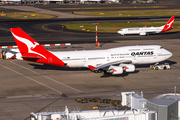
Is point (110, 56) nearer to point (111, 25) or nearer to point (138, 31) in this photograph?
point (138, 31)

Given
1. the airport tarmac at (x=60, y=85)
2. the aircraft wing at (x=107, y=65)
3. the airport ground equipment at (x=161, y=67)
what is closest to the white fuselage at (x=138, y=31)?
the airport tarmac at (x=60, y=85)

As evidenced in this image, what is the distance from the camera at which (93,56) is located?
6512cm

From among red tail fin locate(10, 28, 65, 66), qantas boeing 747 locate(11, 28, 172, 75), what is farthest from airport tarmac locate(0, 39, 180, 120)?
red tail fin locate(10, 28, 65, 66)

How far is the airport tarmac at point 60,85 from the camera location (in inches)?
1826

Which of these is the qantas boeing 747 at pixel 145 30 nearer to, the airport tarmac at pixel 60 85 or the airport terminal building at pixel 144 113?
the airport tarmac at pixel 60 85

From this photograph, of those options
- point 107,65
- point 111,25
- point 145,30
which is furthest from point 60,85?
point 111,25

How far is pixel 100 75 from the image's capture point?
214 feet

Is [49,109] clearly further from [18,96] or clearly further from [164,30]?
[164,30]

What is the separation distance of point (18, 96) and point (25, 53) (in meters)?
14.3

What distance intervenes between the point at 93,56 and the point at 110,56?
377cm

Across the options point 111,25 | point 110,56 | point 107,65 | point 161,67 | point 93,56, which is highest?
point 111,25

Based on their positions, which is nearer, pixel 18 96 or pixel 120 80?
pixel 18 96

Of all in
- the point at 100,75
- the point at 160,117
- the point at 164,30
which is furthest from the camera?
the point at 164,30

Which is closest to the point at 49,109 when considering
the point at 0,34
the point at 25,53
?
the point at 25,53
